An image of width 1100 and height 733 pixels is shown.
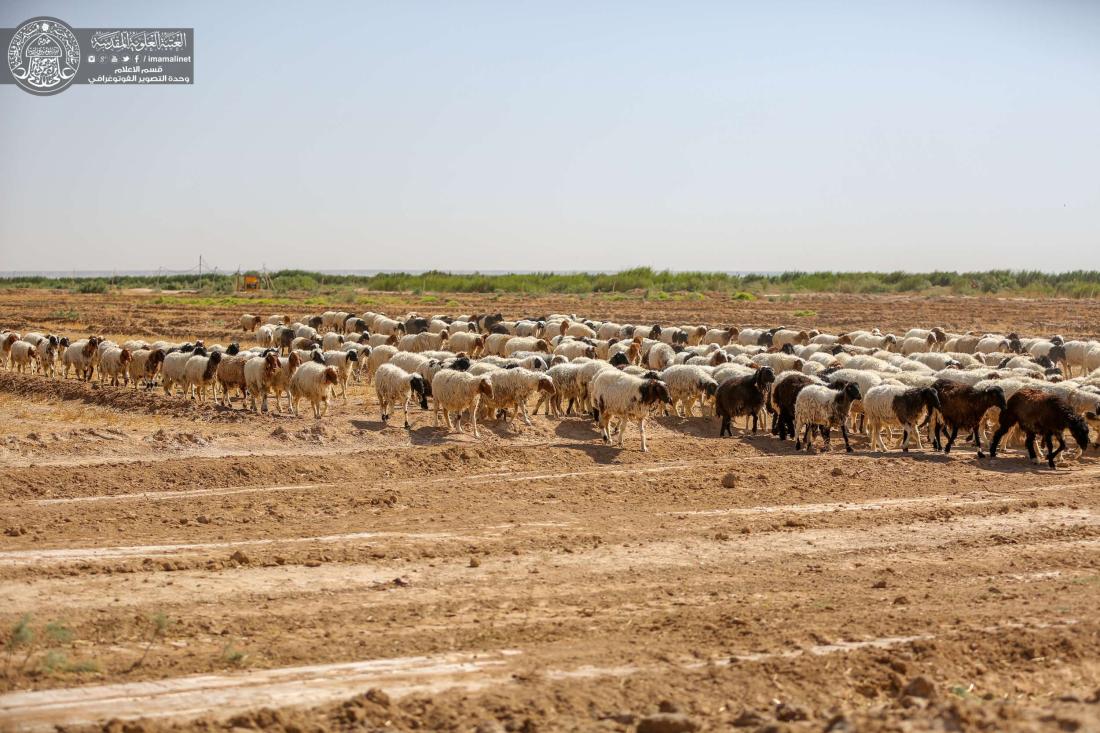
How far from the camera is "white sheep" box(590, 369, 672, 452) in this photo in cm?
1859

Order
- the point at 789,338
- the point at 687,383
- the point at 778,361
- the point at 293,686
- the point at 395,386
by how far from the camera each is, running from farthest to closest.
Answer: the point at 789,338 < the point at 778,361 < the point at 687,383 < the point at 395,386 < the point at 293,686

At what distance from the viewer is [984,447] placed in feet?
64.3

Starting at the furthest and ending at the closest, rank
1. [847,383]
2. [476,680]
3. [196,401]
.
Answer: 1. [196,401]
2. [847,383]
3. [476,680]

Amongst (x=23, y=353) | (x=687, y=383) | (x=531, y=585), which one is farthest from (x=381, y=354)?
(x=531, y=585)

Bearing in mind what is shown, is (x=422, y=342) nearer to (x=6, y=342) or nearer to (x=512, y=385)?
(x=6, y=342)

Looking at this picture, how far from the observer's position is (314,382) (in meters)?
21.0

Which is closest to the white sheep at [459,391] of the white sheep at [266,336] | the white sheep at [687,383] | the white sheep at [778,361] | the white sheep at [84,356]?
the white sheep at [687,383]

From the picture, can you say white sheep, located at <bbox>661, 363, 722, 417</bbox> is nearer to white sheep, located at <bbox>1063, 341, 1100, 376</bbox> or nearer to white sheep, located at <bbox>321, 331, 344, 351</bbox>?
white sheep, located at <bbox>321, 331, 344, 351</bbox>

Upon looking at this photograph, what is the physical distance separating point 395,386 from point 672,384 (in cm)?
589

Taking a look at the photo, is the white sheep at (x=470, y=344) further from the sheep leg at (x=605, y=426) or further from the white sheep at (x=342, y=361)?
the sheep leg at (x=605, y=426)

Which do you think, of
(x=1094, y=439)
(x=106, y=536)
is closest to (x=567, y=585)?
(x=106, y=536)

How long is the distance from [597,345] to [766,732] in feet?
81.4

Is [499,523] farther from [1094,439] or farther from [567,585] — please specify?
[1094,439]

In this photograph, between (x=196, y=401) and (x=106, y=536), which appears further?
(x=196, y=401)
